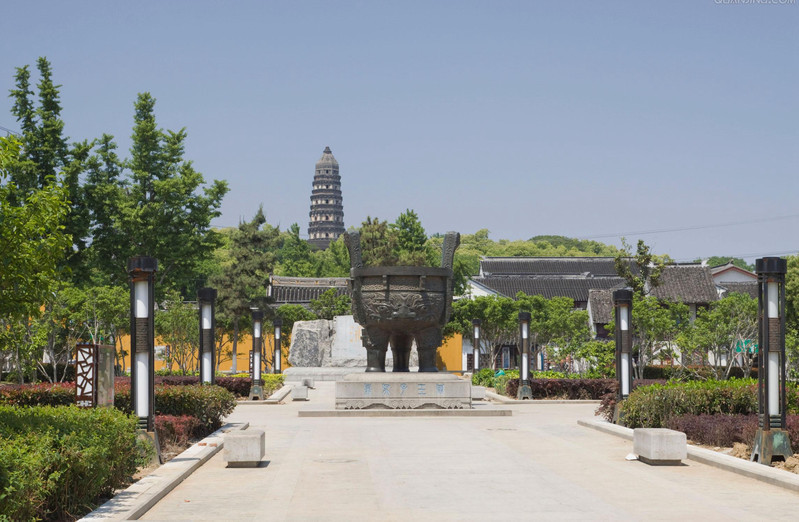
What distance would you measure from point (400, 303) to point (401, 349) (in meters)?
1.79

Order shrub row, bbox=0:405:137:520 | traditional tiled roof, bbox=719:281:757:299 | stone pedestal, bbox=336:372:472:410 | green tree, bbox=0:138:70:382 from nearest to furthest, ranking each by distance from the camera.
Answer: shrub row, bbox=0:405:137:520
green tree, bbox=0:138:70:382
stone pedestal, bbox=336:372:472:410
traditional tiled roof, bbox=719:281:757:299

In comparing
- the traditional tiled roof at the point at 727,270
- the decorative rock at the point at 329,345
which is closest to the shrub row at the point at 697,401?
the decorative rock at the point at 329,345

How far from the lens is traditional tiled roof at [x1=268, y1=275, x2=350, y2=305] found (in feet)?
166

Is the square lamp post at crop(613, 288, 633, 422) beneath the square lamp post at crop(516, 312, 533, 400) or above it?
above

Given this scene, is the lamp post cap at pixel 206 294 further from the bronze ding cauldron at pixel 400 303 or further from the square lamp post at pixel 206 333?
the bronze ding cauldron at pixel 400 303

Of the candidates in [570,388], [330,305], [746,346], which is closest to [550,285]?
[330,305]

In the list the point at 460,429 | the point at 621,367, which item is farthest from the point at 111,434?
the point at 621,367

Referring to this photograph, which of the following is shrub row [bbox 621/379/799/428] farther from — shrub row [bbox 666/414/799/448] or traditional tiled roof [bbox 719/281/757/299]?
traditional tiled roof [bbox 719/281/757/299]

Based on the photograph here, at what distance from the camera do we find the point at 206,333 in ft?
61.4

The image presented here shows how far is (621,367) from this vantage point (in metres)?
15.6

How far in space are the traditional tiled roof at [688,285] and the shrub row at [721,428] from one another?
1324 inches

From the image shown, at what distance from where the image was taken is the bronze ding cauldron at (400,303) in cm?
1881

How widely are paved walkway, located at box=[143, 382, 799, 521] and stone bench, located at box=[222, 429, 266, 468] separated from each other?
149 mm

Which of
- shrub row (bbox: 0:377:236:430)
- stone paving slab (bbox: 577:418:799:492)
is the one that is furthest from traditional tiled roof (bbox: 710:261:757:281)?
stone paving slab (bbox: 577:418:799:492)
